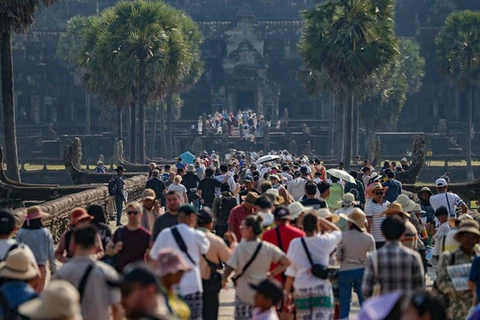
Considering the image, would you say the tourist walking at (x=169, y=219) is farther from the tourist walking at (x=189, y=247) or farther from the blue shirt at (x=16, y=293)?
the blue shirt at (x=16, y=293)

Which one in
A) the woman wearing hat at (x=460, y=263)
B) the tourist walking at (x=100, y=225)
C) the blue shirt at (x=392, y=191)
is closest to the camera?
the woman wearing hat at (x=460, y=263)

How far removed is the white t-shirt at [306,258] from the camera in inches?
483

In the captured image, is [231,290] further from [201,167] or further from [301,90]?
[301,90]

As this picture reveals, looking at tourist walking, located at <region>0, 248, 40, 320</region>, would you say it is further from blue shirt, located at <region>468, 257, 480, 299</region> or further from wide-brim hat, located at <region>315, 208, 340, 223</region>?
wide-brim hat, located at <region>315, 208, 340, 223</region>

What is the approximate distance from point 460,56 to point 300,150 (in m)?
11.6

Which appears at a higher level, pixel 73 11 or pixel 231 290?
pixel 73 11

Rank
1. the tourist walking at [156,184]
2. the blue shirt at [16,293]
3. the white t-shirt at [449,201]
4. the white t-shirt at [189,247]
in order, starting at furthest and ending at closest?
the tourist walking at [156,184] → the white t-shirt at [449,201] → the white t-shirt at [189,247] → the blue shirt at [16,293]

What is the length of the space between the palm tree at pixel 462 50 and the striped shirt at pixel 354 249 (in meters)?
48.4

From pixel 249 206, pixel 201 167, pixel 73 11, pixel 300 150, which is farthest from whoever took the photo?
pixel 73 11

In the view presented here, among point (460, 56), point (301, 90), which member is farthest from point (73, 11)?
point (460, 56)

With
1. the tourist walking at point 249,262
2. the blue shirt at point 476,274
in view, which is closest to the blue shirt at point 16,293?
the tourist walking at point 249,262

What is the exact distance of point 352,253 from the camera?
1361cm

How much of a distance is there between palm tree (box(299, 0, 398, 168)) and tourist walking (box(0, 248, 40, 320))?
32.5 meters

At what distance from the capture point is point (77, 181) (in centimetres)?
4116
